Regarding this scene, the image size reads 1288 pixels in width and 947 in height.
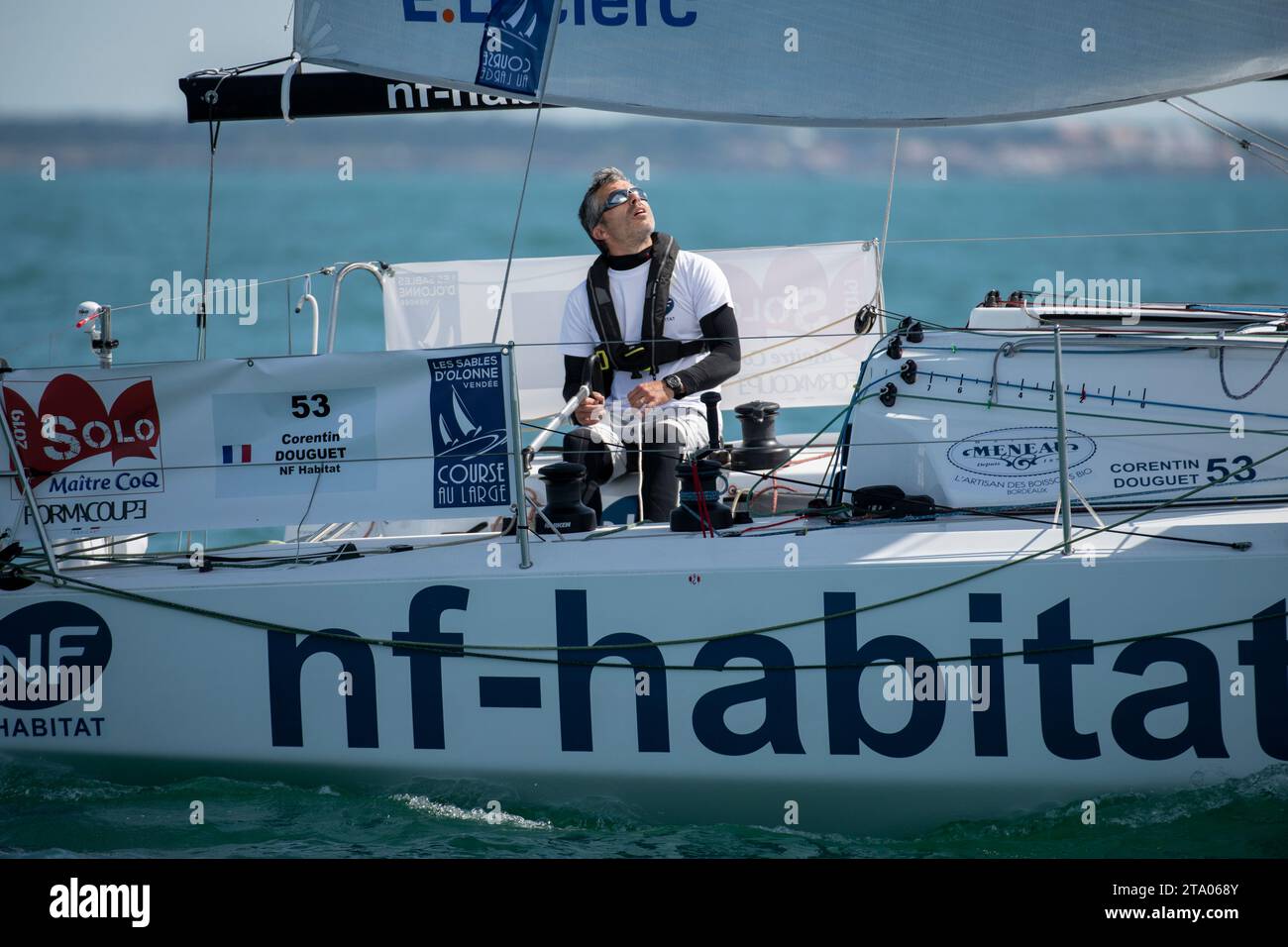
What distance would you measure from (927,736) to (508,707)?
104cm

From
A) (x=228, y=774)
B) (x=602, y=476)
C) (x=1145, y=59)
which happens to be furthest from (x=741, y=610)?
(x=1145, y=59)

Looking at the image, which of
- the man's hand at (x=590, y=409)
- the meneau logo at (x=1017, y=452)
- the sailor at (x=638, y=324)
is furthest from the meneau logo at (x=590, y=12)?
the meneau logo at (x=1017, y=452)

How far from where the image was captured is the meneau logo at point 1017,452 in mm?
3832

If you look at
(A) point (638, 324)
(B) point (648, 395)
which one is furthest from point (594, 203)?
(B) point (648, 395)

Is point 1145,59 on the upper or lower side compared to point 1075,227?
lower

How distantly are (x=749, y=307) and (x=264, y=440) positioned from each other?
2635mm

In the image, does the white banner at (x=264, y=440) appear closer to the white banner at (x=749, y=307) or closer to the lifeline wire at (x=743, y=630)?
the lifeline wire at (x=743, y=630)

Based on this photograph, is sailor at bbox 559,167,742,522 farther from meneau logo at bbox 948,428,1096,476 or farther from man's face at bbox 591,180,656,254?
meneau logo at bbox 948,428,1096,476

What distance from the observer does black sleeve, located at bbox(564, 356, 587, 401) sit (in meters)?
4.62

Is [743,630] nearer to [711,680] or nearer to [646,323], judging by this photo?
[711,680]

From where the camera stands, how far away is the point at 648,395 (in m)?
4.37
